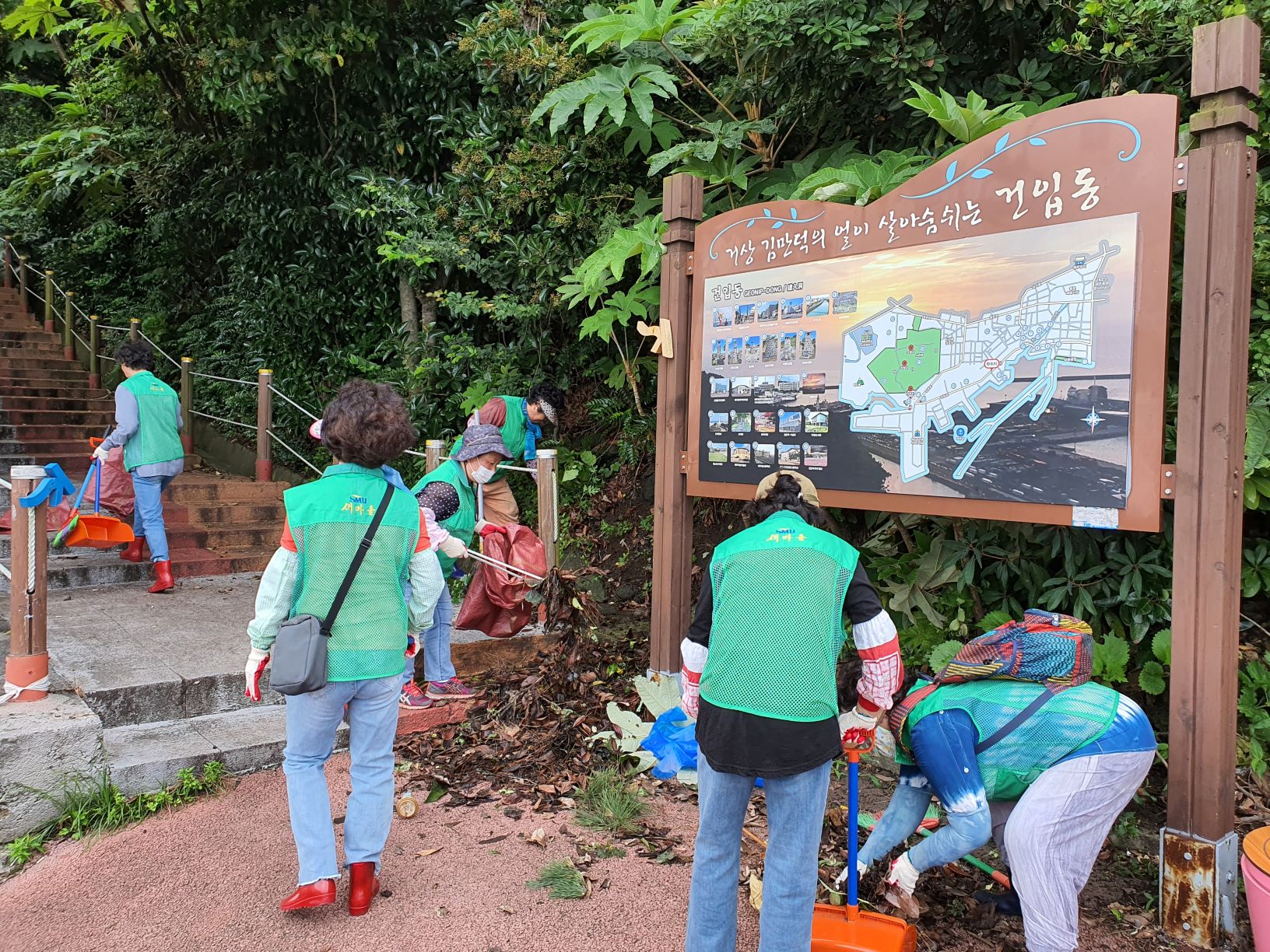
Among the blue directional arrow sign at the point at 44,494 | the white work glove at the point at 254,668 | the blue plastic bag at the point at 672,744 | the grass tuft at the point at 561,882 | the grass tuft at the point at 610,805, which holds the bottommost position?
the grass tuft at the point at 561,882

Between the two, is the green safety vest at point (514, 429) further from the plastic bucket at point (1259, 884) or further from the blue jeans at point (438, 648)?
the plastic bucket at point (1259, 884)

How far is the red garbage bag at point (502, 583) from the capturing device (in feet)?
15.7

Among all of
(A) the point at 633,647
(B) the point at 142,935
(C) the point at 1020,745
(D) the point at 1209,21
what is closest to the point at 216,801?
(B) the point at 142,935

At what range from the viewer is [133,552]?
6867mm

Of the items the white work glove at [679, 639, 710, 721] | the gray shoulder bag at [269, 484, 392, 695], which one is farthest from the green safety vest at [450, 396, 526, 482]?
the white work glove at [679, 639, 710, 721]

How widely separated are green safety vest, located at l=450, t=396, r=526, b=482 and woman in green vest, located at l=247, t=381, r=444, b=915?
8.75ft

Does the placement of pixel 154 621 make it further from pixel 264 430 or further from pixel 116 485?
pixel 264 430

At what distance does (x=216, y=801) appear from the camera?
12.4 feet

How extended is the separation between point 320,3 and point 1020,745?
361 inches

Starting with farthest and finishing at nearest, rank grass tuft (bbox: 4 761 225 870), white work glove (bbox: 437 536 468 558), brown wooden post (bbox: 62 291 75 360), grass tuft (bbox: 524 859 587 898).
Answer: brown wooden post (bbox: 62 291 75 360) < white work glove (bbox: 437 536 468 558) < grass tuft (bbox: 4 761 225 870) < grass tuft (bbox: 524 859 587 898)

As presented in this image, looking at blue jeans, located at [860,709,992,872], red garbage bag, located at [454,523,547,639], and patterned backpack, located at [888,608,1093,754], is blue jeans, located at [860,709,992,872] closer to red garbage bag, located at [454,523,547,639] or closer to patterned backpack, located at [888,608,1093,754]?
patterned backpack, located at [888,608,1093,754]

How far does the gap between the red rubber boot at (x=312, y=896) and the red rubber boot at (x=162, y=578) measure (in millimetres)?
4349

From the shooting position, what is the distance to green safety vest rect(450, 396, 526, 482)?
18.8ft

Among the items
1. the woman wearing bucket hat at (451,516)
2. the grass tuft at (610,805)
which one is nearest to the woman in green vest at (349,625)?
the grass tuft at (610,805)
